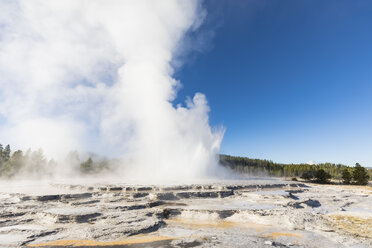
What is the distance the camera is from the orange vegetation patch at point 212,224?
13.2 meters

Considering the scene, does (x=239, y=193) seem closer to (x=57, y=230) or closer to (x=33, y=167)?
(x=57, y=230)

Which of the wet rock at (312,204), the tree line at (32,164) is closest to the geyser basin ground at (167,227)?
the wet rock at (312,204)

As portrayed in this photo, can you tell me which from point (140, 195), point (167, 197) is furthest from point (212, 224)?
point (140, 195)

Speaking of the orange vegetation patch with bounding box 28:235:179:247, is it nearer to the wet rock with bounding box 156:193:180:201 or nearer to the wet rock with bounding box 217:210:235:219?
the wet rock with bounding box 217:210:235:219

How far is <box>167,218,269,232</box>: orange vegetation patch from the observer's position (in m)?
13.2

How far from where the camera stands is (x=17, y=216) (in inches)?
541

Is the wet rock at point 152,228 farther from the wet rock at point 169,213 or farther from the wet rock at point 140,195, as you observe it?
the wet rock at point 140,195

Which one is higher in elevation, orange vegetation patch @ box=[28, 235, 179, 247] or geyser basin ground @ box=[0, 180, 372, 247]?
geyser basin ground @ box=[0, 180, 372, 247]

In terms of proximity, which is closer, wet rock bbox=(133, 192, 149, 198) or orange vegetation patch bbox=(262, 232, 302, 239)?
orange vegetation patch bbox=(262, 232, 302, 239)

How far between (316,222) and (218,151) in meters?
33.4

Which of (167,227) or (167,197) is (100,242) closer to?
(167,227)

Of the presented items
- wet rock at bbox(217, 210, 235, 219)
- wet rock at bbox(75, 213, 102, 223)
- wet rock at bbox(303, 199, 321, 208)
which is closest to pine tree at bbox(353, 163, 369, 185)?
wet rock at bbox(303, 199, 321, 208)

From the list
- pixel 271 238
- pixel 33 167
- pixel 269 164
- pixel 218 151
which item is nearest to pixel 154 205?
pixel 271 238

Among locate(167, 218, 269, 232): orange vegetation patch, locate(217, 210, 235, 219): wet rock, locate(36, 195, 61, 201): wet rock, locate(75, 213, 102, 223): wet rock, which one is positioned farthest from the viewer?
locate(36, 195, 61, 201): wet rock
